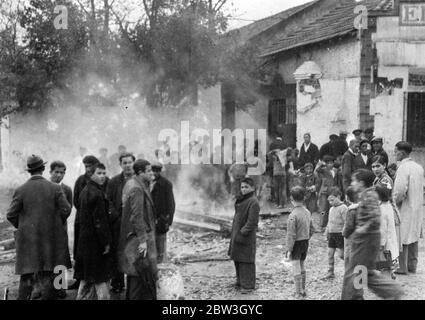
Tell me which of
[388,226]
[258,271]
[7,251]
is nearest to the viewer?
[388,226]

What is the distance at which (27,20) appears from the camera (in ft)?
48.0

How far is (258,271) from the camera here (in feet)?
26.9

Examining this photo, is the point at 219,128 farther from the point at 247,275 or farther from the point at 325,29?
the point at 247,275

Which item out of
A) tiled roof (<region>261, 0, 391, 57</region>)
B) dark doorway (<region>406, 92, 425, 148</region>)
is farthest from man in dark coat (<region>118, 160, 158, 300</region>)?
dark doorway (<region>406, 92, 425, 148</region>)

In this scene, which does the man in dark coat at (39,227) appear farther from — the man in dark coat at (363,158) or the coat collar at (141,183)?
the man in dark coat at (363,158)

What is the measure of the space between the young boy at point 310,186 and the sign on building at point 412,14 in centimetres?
513

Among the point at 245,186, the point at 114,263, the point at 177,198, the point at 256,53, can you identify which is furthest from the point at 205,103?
the point at 114,263

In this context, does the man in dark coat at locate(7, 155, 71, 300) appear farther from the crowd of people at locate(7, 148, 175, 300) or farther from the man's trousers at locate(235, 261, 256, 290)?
the man's trousers at locate(235, 261, 256, 290)

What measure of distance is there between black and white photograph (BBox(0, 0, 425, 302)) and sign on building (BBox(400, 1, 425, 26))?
0.05 m

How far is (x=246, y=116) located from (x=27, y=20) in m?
8.48

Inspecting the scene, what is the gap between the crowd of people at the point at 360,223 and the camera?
5.82 metres

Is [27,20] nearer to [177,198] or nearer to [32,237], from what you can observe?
[177,198]

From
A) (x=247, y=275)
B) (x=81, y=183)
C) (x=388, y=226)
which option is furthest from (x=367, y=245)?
(x=81, y=183)

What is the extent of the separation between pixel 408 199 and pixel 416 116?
734cm
